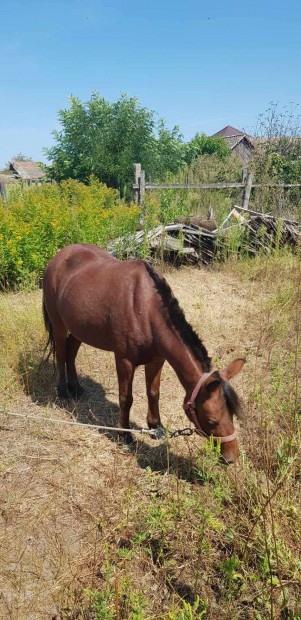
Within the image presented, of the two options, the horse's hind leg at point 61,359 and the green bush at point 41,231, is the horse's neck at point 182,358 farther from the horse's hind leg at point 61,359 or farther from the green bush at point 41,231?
the green bush at point 41,231

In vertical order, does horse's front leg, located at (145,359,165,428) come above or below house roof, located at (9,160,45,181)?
below

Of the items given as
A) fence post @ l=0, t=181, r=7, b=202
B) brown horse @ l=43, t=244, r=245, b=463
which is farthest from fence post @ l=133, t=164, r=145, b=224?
brown horse @ l=43, t=244, r=245, b=463

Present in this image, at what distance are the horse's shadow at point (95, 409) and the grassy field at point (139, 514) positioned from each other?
17mm

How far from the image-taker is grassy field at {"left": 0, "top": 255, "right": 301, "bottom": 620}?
6.48 ft

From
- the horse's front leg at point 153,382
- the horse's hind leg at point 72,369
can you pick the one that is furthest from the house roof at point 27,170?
the horse's front leg at point 153,382

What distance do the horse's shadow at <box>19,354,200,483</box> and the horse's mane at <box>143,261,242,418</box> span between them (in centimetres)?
76

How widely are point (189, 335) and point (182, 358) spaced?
0.54 feet

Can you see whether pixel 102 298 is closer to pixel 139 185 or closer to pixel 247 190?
pixel 139 185

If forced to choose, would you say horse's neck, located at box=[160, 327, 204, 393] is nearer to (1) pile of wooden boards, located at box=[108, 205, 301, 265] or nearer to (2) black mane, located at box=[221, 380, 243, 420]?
(2) black mane, located at box=[221, 380, 243, 420]

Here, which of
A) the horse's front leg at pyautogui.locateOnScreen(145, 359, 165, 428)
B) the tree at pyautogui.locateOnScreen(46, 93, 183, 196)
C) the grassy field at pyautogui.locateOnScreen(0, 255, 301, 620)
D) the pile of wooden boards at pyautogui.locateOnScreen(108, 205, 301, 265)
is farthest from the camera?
the tree at pyautogui.locateOnScreen(46, 93, 183, 196)

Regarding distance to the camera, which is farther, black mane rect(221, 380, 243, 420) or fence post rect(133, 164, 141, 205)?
fence post rect(133, 164, 141, 205)

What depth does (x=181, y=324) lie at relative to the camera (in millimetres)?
2760

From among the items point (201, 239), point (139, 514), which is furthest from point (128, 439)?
point (201, 239)

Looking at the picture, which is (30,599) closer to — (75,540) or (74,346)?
(75,540)
